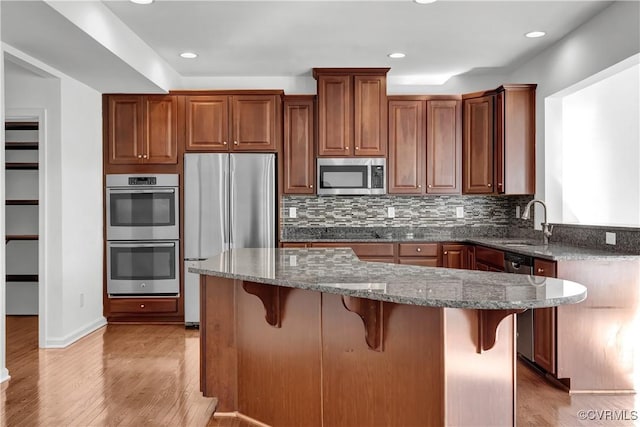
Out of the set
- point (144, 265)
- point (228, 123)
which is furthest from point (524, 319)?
point (144, 265)

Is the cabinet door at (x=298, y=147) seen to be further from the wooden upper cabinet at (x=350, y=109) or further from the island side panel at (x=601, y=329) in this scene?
the island side panel at (x=601, y=329)

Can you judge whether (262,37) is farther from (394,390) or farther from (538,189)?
(394,390)

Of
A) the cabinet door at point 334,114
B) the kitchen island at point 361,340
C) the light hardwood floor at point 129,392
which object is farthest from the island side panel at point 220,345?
the cabinet door at point 334,114

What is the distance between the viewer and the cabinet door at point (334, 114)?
18.0 feet

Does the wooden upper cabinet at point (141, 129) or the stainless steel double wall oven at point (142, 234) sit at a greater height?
the wooden upper cabinet at point (141, 129)

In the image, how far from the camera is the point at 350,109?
5.49 m

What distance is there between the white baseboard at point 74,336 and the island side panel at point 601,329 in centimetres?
393

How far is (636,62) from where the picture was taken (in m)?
3.66

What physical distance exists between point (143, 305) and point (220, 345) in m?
2.75

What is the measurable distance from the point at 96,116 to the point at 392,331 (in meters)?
4.31

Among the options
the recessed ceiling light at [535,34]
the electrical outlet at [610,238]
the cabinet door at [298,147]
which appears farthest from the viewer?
the cabinet door at [298,147]

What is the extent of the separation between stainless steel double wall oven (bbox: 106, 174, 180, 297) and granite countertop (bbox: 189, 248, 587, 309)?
245 centimetres

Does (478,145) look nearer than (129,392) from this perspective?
No

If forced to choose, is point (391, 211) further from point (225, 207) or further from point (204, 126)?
point (204, 126)
